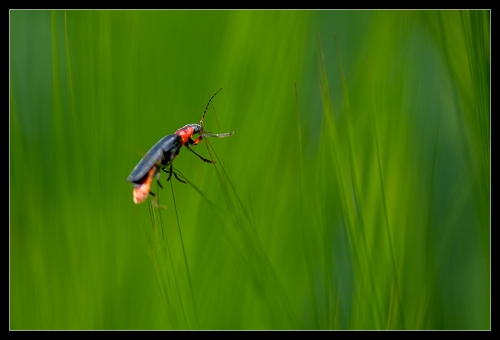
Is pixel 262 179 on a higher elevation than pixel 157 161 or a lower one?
lower

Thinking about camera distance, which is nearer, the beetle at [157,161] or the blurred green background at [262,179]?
the blurred green background at [262,179]

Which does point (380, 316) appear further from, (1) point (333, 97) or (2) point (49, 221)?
(2) point (49, 221)

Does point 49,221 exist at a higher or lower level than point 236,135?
lower

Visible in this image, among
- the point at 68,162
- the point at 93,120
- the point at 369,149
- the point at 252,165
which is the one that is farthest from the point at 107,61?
the point at 369,149

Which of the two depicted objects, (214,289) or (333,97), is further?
(333,97)

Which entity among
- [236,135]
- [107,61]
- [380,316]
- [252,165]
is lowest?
[380,316]

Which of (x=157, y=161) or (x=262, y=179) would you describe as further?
(x=157, y=161)

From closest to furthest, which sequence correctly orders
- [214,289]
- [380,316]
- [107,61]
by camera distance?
[380,316] → [214,289] → [107,61]

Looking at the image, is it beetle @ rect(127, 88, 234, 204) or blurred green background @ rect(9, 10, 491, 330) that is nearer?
blurred green background @ rect(9, 10, 491, 330)
